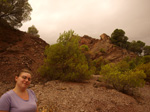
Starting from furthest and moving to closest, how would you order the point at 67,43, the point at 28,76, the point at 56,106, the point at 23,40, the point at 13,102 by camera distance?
the point at 23,40 < the point at 67,43 < the point at 56,106 < the point at 28,76 < the point at 13,102

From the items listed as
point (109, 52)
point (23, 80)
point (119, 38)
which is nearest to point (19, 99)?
point (23, 80)

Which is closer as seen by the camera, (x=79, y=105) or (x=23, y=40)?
(x=79, y=105)

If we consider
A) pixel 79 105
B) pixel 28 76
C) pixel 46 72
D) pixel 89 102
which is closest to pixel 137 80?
pixel 89 102

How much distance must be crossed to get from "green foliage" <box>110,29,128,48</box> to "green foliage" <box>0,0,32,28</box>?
40.0m

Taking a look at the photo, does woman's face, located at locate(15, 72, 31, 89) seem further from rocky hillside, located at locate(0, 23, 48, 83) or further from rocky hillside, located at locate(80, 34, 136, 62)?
rocky hillside, located at locate(80, 34, 136, 62)

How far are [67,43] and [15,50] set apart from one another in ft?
23.6

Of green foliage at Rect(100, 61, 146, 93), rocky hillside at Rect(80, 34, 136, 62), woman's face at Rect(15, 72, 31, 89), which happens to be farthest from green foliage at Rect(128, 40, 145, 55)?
woman's face at Rect(15, 72, 31, 89)

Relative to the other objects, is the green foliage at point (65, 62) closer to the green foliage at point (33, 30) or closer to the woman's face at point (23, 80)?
the woman's face at point (23, 80)

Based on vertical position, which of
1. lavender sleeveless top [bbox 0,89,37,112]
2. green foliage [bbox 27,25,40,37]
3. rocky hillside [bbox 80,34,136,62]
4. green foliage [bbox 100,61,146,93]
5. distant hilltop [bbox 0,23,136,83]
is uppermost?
green foliage [bbox 27,25,40,37]

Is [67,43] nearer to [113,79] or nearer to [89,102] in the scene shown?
[113,79]

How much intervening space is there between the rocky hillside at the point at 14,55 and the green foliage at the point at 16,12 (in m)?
1.46

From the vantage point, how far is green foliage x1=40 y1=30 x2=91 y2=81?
1012cm

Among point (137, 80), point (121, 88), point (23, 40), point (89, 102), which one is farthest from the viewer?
point (23, 40)

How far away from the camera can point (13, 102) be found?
1.69 meters
